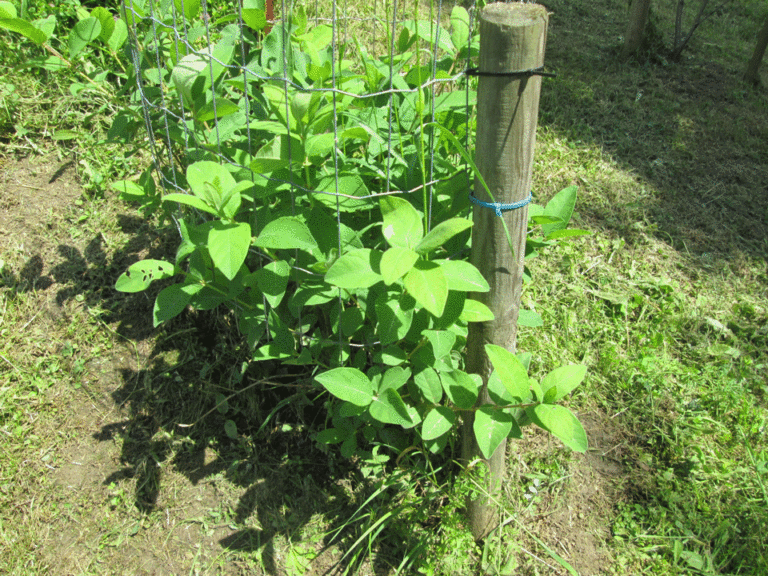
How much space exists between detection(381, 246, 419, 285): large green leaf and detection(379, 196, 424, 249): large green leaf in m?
0.03

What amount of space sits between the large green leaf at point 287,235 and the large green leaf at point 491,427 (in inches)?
23.3

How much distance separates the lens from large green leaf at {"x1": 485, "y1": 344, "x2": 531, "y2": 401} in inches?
54.6

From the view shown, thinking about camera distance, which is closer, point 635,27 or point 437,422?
point 437,422

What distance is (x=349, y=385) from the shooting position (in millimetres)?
1532

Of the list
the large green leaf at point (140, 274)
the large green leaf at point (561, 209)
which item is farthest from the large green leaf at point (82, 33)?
the large green leaf at point (561, 209)

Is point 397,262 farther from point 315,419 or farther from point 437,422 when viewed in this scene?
point 315,419

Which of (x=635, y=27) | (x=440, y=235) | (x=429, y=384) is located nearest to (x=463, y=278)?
(x=440, y=235)

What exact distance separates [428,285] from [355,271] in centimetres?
17

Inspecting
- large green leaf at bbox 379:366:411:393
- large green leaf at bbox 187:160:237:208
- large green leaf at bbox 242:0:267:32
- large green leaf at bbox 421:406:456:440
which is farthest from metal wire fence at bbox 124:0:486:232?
large green leaf at bbox 421:406:456:440

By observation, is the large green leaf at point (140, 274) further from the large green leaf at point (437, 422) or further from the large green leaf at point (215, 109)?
the large green leaf at point (437, 422)

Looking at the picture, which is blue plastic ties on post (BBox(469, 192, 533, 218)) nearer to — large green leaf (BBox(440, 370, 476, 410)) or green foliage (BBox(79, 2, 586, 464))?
green foliage (BBox(79, 2, 586, 464))

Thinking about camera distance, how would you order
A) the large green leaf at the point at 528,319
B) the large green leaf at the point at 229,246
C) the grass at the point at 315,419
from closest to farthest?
the large green leaf at the point at 229,246, the large green leaf at the point at 528,319, the grass at the point at 315,419

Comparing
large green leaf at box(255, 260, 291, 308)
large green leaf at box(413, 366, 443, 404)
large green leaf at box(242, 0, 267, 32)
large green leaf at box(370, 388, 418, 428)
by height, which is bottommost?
large green leaf at box(370, 388, 418, 428)

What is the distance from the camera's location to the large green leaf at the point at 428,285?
1222 mm
